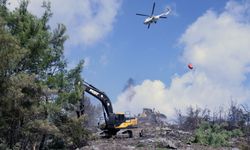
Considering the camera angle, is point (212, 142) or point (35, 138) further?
point (212, 142)

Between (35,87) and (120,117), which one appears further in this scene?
(120,117)

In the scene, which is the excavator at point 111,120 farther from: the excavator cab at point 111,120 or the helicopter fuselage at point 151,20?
the helicopter fuselage at point 151,20

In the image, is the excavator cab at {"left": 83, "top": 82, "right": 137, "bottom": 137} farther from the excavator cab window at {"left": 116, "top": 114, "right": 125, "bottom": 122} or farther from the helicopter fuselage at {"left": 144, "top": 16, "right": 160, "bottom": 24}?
the helicopter fuselage at {"left": 144, "top": 16, "right": 160, "bottom": 24}

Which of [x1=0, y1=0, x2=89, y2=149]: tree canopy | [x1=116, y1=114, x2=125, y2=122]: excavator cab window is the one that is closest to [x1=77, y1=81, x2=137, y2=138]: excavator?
[x1=116, y1=114, x2=125, y2=122]: excavator cab window

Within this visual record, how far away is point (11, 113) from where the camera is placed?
23672 millimetres

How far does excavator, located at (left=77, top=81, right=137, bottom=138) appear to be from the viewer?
3300 cm

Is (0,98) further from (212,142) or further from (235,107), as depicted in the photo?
(235,107)

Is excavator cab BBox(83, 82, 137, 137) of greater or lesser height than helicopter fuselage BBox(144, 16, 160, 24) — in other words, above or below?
below

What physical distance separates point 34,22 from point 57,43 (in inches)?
122

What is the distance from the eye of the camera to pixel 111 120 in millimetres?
33094

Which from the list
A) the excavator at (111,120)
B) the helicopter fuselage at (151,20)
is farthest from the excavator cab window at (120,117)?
the helicopter fuselage at (151,20)

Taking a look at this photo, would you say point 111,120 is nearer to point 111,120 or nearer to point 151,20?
point 111,120

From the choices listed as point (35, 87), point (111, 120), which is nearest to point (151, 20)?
point (35, 87)

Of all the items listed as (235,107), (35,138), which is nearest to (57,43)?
(35,138)
